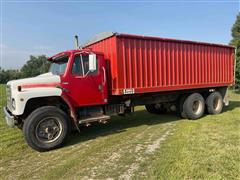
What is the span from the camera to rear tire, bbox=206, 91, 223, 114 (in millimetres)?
10117

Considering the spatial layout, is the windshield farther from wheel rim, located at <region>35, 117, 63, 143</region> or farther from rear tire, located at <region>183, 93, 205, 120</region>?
rear tire, located at <region>183, 93, 205, 120</region>

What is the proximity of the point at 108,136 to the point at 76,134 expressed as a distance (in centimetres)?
111

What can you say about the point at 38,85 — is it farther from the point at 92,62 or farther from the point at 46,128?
the point at 92,62

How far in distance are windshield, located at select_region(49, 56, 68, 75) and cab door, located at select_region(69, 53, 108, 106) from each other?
36 cm

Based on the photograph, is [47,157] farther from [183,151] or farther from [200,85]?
[200,85]

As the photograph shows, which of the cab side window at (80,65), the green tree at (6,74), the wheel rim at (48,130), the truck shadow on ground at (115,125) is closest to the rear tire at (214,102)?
the truck shadow on ground at (115,125)

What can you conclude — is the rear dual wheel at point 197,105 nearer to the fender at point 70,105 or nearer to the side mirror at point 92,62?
the side mirror at point 92,62

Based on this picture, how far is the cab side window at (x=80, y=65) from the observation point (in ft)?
21.6

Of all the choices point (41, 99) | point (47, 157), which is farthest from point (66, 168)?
point (41, 99)

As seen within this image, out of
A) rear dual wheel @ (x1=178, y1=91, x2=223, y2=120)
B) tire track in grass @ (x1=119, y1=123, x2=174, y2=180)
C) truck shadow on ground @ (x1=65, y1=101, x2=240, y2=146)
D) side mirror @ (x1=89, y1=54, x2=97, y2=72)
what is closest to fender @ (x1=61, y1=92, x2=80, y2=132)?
truck shadow on ground @ (x1=65, y1=101, x2=240, y2=146)

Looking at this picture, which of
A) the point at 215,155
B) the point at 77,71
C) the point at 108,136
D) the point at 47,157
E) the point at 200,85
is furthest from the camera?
the point at 200,85

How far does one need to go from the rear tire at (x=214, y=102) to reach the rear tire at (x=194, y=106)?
0.46 meters

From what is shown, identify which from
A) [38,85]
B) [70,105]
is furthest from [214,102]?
[38,85]

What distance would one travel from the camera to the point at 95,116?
7.07 metres
